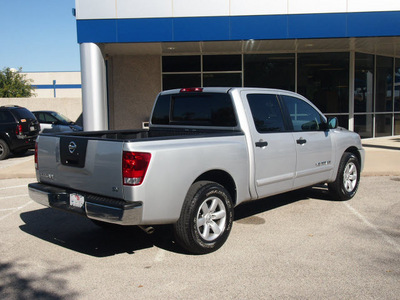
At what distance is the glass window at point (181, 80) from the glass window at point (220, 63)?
52 cm

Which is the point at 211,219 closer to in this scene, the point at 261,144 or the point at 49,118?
the point at 261,144

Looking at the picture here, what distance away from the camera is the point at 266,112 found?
5.59 m

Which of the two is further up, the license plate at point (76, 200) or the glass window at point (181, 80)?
the glass window at point (181, 80)

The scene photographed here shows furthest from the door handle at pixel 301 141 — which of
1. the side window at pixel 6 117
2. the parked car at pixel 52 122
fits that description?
the parked car at pixel 52 122

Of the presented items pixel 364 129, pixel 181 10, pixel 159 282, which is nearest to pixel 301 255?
pixel 159 282

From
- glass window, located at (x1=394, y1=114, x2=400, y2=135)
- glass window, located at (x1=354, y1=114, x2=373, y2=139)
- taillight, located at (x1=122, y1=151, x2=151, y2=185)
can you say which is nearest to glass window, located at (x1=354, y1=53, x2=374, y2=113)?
glass window, located at (x1=354, y1=114, x2=373, y2=139)

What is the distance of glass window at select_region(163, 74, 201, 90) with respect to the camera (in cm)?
1627

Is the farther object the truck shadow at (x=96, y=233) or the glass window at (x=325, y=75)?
the glass window at (x=325, y=75)

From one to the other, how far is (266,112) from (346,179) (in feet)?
7.91

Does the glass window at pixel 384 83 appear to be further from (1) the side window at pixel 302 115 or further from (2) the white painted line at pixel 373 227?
(1) the side window at pixel 302 115

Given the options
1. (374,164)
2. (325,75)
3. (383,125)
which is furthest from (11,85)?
(374,164)

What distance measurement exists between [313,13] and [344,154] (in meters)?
6.75

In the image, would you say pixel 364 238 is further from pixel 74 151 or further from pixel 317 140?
pixel 74 151

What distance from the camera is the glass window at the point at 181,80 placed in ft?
53.4
